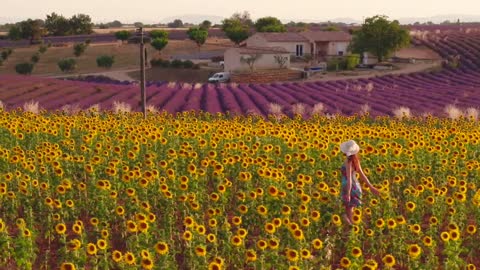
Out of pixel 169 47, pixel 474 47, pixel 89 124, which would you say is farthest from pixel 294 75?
pixel 89 124

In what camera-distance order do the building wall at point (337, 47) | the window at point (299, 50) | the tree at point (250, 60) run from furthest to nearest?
the building wall at point (337, 47) → the window at point (299, 50) → the tree at point (250, 60)

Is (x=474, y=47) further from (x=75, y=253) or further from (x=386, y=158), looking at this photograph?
(x=75, y=253)

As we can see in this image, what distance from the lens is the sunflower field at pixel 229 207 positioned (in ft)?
24.3

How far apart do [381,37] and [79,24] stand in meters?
66.3

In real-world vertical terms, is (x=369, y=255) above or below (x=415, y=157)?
below

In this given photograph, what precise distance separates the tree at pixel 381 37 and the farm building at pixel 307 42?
7.49 meters

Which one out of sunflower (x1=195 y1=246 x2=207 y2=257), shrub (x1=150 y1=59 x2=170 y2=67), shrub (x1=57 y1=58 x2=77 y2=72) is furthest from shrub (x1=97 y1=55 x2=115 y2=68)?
sunflower (x1=195 y1=246 x2=207 y2=257)

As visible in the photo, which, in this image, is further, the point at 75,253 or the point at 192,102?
the point at 192,102

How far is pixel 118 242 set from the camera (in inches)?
Answer: 346

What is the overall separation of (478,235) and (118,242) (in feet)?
16.9

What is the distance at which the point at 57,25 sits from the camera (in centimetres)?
11150

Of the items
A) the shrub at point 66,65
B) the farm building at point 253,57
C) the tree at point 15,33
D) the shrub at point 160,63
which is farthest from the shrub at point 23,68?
the tree at point 15,33

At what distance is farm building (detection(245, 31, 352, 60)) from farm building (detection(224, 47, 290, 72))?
7004 mm

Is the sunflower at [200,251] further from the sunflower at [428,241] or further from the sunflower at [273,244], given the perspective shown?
the sunflower at [428,241]
